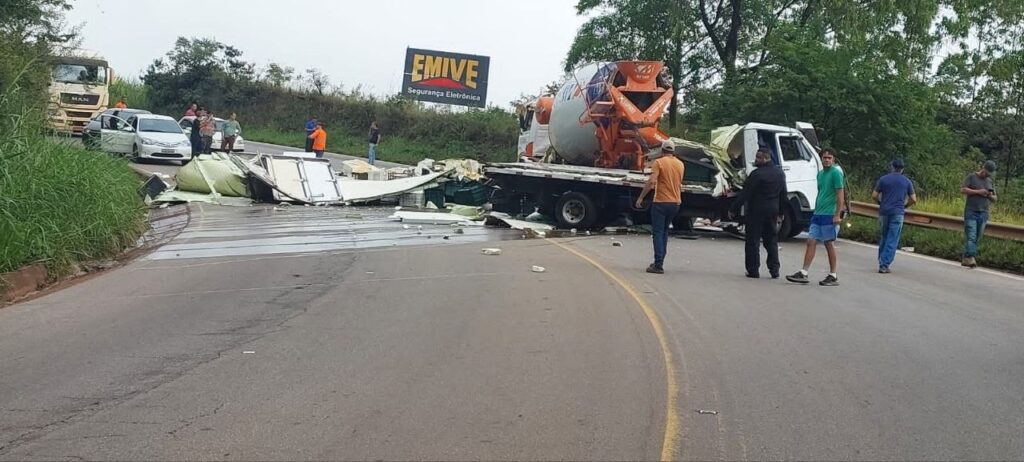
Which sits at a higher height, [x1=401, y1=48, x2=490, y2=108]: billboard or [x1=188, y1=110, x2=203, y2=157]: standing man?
[x1=401, y1=48, x2=490, y2=108]: billboard

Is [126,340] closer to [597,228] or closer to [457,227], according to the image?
[457,227]

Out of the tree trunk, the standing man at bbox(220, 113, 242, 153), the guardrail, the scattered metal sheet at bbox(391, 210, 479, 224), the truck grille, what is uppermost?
the tree trunk

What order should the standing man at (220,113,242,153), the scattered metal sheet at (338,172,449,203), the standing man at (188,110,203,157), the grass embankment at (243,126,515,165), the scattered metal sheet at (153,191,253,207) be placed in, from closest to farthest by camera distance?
the scattered metal sheet at (153,191,253,207) → the scattered metal sheet at (338,172,449,203) → the standing man at (188,110,203,157) → the standing man at (220,113,242,153) → the grass embankment at (243,126,515,165)

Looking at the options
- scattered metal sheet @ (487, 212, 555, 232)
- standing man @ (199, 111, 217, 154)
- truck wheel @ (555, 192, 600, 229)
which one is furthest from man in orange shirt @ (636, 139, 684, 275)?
standing man @ (199, 111, 217, 154)

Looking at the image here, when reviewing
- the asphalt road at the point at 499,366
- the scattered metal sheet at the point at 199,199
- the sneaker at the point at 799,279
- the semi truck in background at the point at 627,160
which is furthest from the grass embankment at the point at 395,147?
the asphalt road at the point at 499,366

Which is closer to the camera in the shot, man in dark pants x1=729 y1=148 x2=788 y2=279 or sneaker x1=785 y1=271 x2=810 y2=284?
sneaker x1=785 y1=271 x2=810 y2=284

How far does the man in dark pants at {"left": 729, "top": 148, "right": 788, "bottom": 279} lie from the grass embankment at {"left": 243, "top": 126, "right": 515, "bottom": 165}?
108 feet

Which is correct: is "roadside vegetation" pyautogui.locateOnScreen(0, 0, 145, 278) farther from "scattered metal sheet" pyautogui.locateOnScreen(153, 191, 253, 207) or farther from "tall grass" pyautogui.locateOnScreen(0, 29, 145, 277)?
"scattered metal sheet" pyautogui.locateOnScreen(153, 191, 253, 207)

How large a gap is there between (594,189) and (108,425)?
14423 mm

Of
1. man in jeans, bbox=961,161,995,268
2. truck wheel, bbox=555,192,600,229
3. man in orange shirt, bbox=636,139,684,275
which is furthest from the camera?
truck wheel, bbox=555,192,600,229

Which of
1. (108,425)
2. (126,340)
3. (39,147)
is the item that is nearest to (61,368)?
(126,340)

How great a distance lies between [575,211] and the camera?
63.3 feet

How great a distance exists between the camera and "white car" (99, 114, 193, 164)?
28656 millimetres

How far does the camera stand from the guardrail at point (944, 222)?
16.5m
